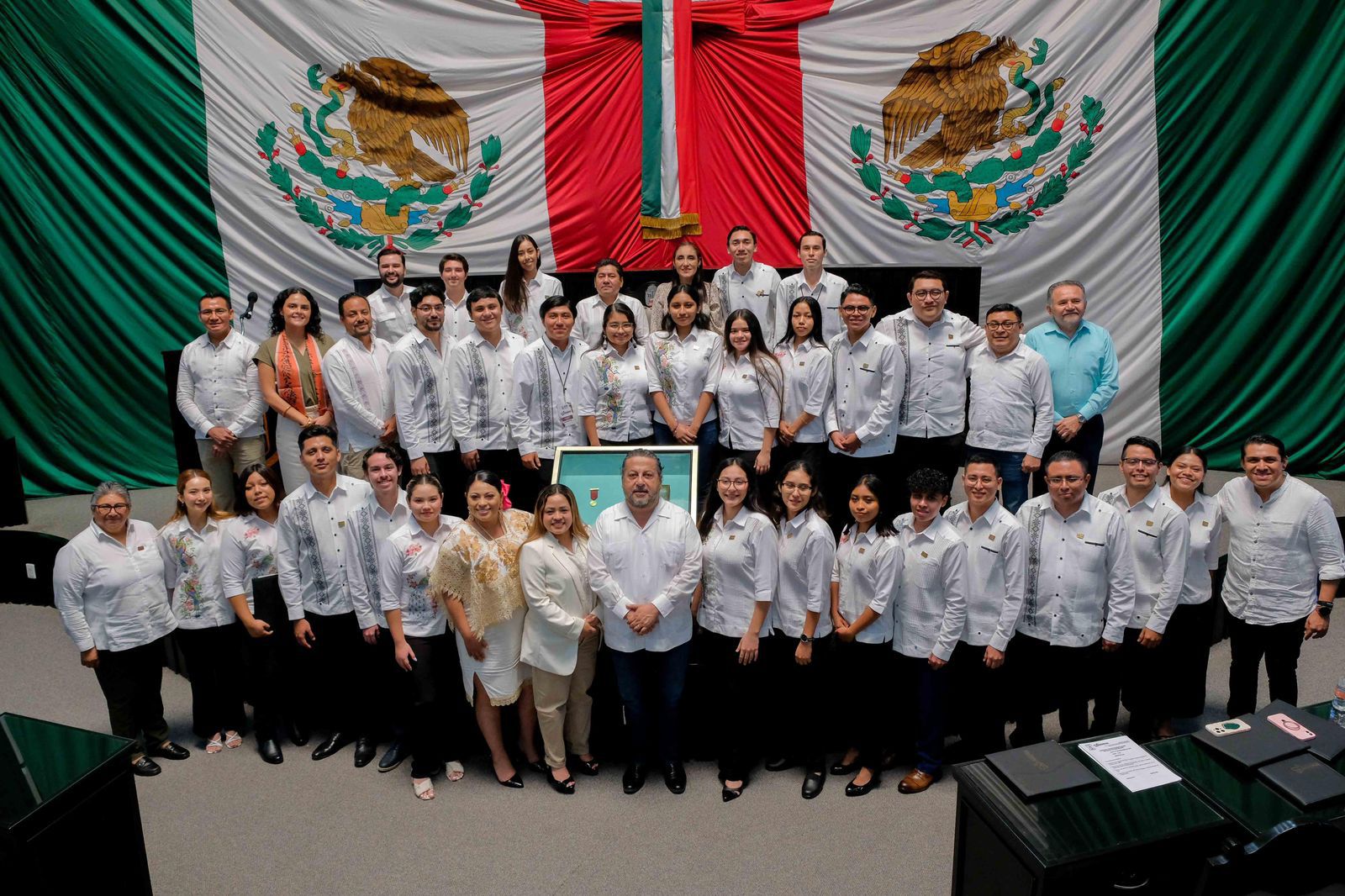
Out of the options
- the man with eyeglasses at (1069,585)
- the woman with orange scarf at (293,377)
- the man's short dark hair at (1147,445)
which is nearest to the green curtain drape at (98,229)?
the woman with orange scarf at (293,377)

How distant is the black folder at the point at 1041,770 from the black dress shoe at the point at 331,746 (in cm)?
306

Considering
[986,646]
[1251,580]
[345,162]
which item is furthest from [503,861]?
[345,162]

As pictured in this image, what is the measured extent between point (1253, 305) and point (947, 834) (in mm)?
5542

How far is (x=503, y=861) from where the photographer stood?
3.61 meters

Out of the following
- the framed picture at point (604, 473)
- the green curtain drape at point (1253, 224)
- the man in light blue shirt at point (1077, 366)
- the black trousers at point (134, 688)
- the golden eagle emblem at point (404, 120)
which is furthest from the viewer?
the golden eagle emblem at point (404, 120)

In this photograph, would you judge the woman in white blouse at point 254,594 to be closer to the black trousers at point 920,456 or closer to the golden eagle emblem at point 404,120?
the black trousers at point 920,456

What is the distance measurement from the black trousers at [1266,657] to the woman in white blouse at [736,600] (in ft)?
6.74

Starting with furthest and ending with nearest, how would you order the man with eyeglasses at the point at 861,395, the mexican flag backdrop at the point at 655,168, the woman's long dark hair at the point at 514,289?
the mexican flag backdrop at the point at 655,168 < the woman's long dark hair at the point at 514,289 < the man with eyeglasses at the point at 861,395

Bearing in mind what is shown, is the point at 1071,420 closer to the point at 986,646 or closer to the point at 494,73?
the point at 986,646

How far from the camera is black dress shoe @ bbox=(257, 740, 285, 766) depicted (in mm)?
4406

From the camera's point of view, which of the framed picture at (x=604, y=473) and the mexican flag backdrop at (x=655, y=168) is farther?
the mexican flag backdrop at (x=655, y=168)

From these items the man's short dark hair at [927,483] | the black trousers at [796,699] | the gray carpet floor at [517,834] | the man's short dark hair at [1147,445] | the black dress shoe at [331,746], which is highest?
the man's short dark hair at [1147,445]

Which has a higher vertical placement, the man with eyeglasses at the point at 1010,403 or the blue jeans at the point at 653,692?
the man with eyeglasses at the point at 1010,403

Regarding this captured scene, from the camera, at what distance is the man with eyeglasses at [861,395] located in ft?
15.9
